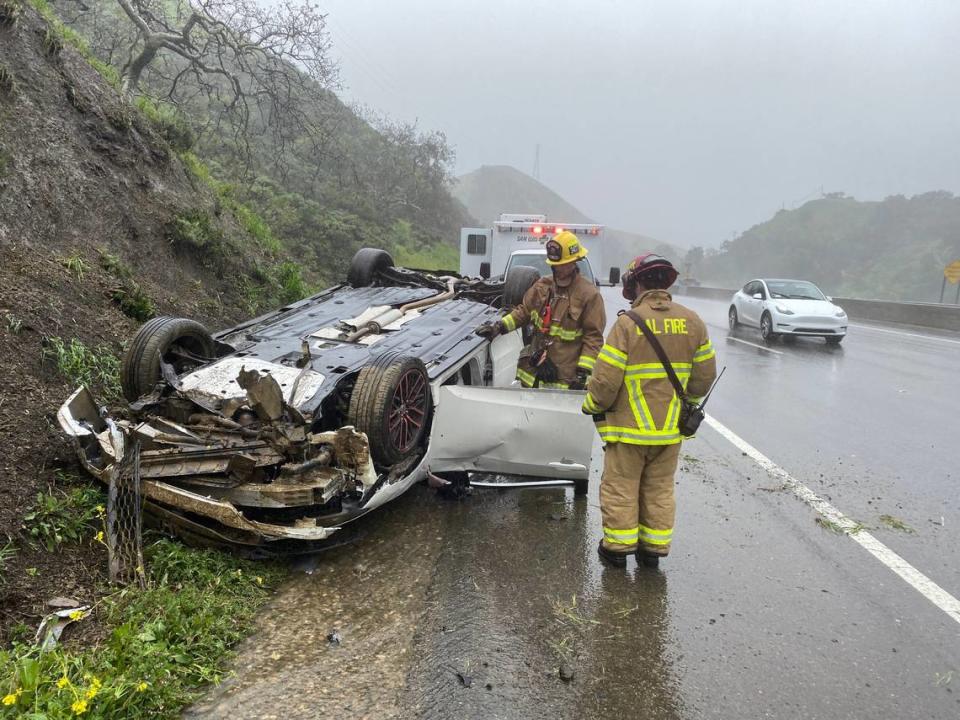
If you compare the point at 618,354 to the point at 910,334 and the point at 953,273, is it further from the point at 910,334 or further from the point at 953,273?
the point at 953,273

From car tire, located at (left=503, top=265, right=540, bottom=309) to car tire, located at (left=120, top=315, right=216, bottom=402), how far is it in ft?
8.57

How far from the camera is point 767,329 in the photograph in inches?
561

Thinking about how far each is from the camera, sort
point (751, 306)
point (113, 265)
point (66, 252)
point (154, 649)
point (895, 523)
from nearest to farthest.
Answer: point (154, 649)
point (895, 523)
point (66, 252)
point (113, 265)
point (751, 306)

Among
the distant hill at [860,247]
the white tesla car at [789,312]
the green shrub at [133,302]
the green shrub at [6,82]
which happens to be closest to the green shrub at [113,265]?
the green shrub at [133,302]

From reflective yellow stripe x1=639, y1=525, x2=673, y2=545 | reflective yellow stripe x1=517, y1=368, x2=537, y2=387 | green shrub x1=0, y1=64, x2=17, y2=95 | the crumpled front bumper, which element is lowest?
reflective yellow stripe x1=639, y1=525, x2=673, y2=545

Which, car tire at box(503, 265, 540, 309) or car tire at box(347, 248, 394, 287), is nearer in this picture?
car tire at box(503, 265, 540, 309)

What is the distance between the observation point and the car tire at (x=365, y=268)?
6.79 meters

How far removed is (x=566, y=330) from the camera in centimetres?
508

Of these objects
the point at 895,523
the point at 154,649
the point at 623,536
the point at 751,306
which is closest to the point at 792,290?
the point at 751,306

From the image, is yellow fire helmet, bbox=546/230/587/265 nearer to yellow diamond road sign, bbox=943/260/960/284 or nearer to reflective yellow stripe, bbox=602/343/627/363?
reflective yellow stripe, bbox=602/343/627/363

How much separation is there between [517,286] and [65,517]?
152 inches

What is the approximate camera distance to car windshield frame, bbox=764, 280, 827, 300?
579 inches

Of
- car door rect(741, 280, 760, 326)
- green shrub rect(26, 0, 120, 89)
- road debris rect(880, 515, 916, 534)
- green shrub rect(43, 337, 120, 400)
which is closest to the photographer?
road debris rect(880, 515, 916, 534)

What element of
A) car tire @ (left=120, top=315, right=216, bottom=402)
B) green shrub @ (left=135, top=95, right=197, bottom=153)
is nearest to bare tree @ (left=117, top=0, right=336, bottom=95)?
green shrub @ (left=135, top=95, right=197, bottom=153)
